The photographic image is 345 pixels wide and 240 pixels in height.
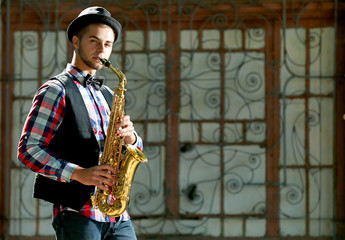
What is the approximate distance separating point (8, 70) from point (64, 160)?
11.2ft

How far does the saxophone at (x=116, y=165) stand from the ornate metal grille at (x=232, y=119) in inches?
114

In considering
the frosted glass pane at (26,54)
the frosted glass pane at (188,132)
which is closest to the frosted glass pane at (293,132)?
the frosted glass pane at (188,132)

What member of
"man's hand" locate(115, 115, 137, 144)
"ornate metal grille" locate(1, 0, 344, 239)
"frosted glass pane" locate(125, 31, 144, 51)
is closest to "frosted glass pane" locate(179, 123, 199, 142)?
"ornate metal grille" locate(1, 0, 344, 239)

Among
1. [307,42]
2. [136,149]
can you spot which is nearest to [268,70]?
[307,42]

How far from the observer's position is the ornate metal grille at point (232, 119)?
5.81 m

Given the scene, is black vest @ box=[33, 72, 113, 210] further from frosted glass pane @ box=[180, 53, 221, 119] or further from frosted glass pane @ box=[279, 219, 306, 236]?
frosted glass pane @ box=[279, 219, 306, 236]

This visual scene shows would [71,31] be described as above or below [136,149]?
above

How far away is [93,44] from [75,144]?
465 millimetres

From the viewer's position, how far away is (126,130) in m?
2.89

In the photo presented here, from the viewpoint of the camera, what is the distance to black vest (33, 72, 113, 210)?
2.76m

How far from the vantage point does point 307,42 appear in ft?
19.2

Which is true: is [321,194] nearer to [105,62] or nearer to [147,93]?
[147,93]

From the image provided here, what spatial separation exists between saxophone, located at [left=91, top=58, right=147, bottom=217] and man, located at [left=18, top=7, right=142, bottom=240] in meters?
0.03

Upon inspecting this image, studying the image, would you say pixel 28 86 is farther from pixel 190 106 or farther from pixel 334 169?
pixel 334 169
